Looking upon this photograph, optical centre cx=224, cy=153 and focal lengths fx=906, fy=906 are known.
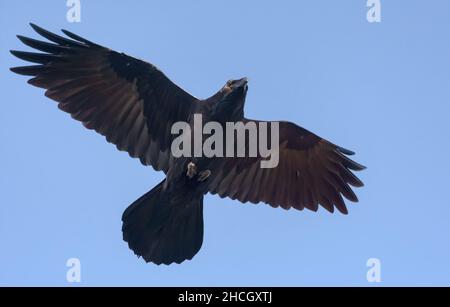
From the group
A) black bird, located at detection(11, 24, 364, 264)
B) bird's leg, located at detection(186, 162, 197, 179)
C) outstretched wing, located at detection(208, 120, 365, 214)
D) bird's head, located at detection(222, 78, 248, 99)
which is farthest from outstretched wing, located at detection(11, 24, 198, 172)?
outstretched wing, located at detection(208, 120, 365, 214)

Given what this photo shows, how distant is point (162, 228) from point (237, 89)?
6.89 ft

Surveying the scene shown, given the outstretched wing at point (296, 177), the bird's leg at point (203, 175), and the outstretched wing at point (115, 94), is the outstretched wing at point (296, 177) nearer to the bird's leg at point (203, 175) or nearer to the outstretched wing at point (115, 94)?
the bird's leg at point (203, 175)

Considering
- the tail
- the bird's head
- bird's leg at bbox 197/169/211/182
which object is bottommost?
the tail

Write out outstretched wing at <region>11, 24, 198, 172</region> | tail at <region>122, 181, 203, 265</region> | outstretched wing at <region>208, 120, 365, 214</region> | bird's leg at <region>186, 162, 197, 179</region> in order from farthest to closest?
outstretched wing at <region>208, 120, 365, 214</region> → outstretched wing at <region>11, 24, 198, 172</region> → tail at <region>122, 181, 203, 265</region> → bird's leg at <region>186, 162, 197, 179</region>

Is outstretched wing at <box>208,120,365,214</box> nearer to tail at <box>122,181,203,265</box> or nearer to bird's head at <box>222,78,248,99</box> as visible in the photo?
tail at <box>122,181,203,265</box>

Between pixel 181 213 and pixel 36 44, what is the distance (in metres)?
2.90

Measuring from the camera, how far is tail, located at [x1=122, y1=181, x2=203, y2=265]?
1180 cm

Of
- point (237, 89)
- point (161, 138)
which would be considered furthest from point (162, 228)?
point (237, 89)

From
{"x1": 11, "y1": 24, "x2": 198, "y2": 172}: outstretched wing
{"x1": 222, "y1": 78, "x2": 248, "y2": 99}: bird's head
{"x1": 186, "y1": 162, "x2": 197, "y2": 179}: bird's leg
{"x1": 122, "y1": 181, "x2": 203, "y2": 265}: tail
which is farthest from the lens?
{"x1": 11, "y1": 24, "x2": 198, "y2": 172}: outstretched wing

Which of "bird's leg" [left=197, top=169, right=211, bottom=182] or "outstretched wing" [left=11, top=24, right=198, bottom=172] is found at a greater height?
"outstretched wing" [left=11, top=24, right=198, bottom=172]

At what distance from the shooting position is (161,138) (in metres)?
12.3

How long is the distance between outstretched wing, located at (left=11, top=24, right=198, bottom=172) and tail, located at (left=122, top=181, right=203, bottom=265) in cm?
58
